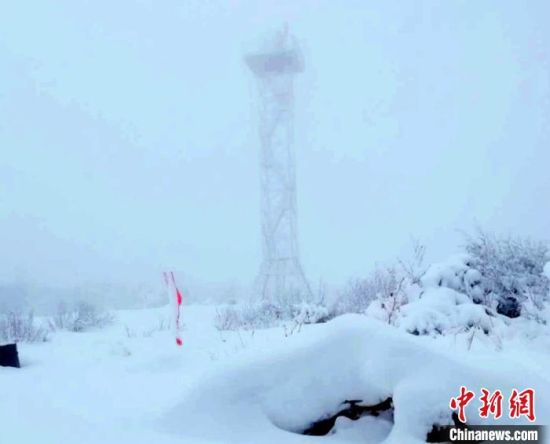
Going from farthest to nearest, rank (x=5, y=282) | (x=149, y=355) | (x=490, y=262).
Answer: (x=5, y=282)
(x=490, y=262)
(x=149, y=355)

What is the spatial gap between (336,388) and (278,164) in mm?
33943

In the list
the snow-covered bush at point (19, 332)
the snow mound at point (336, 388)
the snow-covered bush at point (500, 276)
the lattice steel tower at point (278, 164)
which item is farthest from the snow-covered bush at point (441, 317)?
the lattice steel tower at point (278, 164)

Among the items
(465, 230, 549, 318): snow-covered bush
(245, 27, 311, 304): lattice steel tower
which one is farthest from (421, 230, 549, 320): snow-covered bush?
(245, 27, 311, 304): lattice steel tower

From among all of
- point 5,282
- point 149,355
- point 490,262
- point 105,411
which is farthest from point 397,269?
point 5,282

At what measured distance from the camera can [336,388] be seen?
10.2ft

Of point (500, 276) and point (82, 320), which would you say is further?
point (82, 320)

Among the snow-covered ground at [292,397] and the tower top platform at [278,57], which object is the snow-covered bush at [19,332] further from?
the tower top platform at [278,57]

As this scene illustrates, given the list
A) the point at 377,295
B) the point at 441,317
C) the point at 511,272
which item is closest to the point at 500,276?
the point at 511,272

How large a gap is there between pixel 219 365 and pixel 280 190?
32748 mm

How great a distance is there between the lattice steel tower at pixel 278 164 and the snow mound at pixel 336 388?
2891 centimetres

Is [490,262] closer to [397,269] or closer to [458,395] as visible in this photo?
[397,269]

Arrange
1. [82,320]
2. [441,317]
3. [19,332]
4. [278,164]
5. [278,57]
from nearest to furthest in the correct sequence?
[441,317], [19,332], [82,320], [278,164], [278,57]

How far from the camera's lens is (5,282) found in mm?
45844

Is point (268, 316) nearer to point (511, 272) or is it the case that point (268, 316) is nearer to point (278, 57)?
point (511, 272)
